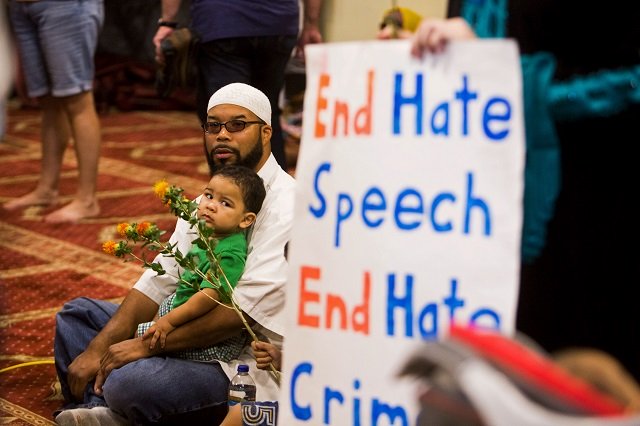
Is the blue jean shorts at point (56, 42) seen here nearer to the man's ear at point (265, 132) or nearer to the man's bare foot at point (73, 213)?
the man's bare foot at point (73, 213)

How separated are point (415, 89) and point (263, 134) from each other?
1313mm

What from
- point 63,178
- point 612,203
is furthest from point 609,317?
point 63,178

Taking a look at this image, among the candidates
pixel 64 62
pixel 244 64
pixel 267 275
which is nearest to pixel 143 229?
pixel 267 275

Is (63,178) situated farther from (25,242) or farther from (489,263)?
(489,263)

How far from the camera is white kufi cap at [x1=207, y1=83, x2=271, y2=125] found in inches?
122

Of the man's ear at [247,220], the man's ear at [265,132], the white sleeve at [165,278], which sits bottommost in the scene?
the white sleeve at [165,278]

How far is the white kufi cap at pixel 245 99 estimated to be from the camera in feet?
10.1

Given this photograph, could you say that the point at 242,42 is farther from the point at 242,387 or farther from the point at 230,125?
the point at 242,387

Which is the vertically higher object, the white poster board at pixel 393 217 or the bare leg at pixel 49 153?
the white poster board at pixel 393 217

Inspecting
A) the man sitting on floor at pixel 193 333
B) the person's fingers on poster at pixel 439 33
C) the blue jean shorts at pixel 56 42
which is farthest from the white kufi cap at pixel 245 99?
the blue jean shorts at pixel 56 42

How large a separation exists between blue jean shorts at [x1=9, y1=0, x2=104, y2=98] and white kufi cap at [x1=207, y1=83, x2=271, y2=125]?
1.70 m

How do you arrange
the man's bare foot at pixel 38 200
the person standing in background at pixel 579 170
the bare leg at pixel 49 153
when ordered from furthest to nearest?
the man's bare foot at pixel 38 200 < the bare leg at pixel 49 153 < the person standing in background at pixel 579 170

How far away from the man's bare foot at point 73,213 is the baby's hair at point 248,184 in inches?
92.0

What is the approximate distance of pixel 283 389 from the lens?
6.36 feet
